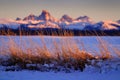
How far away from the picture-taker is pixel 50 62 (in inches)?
272

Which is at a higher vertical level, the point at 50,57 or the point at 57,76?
the point at 50,57

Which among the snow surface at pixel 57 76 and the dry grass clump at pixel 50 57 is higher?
the dry grass clump at pixel 50 57

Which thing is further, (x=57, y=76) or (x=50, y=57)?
(x=50, y=57)

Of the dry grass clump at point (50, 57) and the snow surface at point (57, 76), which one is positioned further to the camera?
the dry grass clump at point (50, 57)

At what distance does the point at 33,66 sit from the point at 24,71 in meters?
0.38

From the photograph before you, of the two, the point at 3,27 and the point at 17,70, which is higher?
the point at 3,27

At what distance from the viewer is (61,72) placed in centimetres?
609

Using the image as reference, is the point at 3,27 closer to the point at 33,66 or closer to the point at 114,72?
the point at 33,66

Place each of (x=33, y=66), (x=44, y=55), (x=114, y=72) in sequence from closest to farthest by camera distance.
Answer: (x=114, y=72) → (x=33, y=66) → (x=44, y=55)

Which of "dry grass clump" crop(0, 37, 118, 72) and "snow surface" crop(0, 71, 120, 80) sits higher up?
"dry grass clump" crop(0, 37, 118, 72)

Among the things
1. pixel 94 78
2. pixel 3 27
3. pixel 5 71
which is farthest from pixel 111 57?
pixel 3 27

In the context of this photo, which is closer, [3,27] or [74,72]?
[74,72]

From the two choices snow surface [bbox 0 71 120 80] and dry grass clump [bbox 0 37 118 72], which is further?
dry grass clump [bbox 0 37 118 72]

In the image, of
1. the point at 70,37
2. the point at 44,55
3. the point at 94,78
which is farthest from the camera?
the point at 70,37
